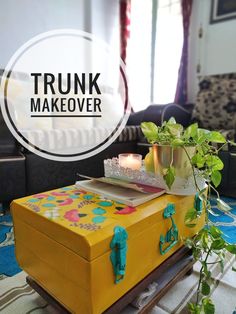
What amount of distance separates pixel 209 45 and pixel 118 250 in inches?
96.0

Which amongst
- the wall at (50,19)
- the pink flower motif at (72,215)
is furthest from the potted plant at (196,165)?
the wall at (50,19)

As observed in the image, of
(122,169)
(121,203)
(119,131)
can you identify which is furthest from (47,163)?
(121,203)

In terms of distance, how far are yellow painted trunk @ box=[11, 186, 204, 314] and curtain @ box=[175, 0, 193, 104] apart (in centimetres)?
204

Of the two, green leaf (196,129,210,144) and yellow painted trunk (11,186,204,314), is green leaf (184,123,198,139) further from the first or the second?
yellow painted trunk (11,186,204,314)

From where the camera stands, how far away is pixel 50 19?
Result: 246 centimetres

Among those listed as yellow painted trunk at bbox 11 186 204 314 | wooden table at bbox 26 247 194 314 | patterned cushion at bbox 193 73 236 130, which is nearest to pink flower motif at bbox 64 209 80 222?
yellow painted trunk at bbox 11 186 204 314

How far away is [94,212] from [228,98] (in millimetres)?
1729

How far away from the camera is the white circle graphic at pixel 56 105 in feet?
4.59

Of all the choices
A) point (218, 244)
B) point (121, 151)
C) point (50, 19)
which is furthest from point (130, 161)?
point (50, 19)

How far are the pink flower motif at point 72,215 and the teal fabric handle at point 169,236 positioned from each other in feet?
0.72

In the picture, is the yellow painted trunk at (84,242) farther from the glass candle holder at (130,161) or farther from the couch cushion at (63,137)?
the couch cushion at (63,137)

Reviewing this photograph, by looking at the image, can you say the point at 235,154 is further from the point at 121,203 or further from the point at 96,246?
the point at 96,246

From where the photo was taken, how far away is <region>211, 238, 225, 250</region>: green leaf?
23.3 inches

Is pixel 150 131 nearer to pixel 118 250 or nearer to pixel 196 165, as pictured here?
pixel 196 165
